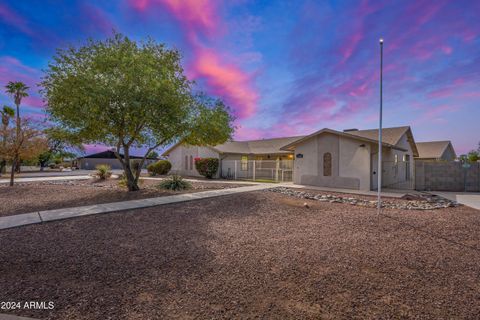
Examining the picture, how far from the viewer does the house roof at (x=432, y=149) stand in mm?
28234

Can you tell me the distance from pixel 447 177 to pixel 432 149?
19768 millimetres

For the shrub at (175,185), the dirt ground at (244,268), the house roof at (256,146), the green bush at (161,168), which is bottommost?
the dirt ground at (244,268)

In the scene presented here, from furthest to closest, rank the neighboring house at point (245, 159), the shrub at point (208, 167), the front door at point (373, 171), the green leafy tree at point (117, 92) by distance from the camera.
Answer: the shrub at point (208, 167) → the neighboring house at point (245, 159) → the front door at point (373, 171) → the green leafy tree at point (117, 92)

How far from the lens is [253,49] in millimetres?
12266

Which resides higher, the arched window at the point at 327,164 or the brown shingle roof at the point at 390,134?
the brown shingle roof at the point at 390,134

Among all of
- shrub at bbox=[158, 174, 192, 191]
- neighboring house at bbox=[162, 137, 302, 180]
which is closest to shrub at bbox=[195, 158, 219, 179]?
neighboring house at bbox=[162, 137, 302, 180]

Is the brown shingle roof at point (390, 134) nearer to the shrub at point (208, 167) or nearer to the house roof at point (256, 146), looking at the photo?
the house roof at point (256, 146)

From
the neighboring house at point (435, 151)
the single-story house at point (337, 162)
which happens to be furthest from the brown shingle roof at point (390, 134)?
the neighboring house at point (435, 151)

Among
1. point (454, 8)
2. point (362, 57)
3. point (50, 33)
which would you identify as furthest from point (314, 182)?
point (50, 33)

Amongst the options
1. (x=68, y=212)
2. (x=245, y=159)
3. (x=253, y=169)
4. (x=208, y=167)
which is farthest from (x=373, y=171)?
(x=68, y=212)

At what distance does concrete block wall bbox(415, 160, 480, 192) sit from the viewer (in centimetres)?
1410

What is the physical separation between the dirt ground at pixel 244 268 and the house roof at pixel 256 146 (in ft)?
Result: 57.0

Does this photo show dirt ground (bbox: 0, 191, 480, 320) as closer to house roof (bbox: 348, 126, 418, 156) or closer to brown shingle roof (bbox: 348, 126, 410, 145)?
brown shingle roof (bbox: 348, 126, 410, 145)

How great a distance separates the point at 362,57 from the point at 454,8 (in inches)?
134
